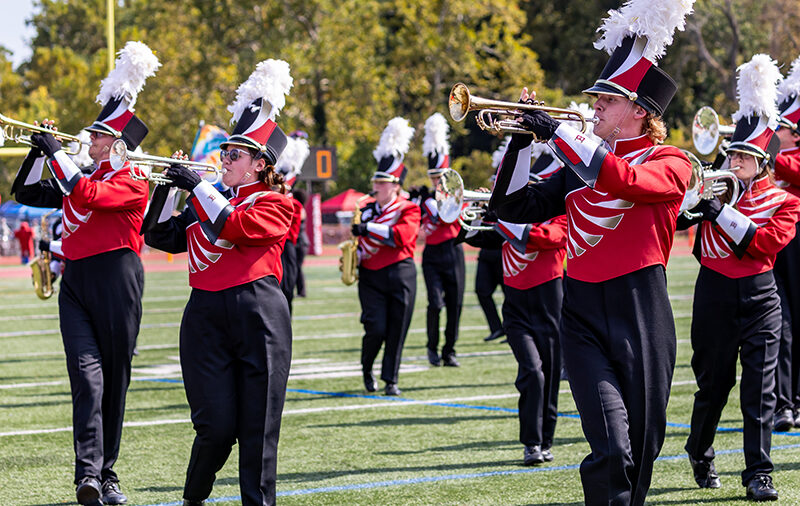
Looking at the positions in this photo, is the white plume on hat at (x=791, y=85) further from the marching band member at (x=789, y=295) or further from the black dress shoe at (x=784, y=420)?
the black dress shoe at (x=784, y=420)

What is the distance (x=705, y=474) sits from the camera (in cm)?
656

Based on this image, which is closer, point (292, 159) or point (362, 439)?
point (362, 439)

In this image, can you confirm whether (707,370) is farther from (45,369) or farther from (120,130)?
(45,369)

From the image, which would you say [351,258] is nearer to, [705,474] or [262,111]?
[705,474]

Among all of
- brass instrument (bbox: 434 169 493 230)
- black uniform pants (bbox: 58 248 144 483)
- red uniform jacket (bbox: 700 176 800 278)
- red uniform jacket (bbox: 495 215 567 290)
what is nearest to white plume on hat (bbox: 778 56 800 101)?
red uniform jacket (bbox: 700 176 800 278)

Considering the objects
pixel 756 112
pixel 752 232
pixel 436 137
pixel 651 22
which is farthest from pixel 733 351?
pixel 436 137

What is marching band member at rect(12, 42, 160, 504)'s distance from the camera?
20.7ft

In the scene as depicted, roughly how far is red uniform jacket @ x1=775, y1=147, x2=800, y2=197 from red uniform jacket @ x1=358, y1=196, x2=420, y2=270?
11.2 ft

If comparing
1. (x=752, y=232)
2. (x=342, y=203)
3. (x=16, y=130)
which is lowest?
(x=342, y=203)

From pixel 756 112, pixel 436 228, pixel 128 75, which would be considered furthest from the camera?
pixel 436 228

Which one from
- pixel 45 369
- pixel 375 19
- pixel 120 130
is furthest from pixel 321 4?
pixel 120 130

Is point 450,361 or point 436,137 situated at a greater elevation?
point 436,137

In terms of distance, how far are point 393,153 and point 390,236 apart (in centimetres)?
104

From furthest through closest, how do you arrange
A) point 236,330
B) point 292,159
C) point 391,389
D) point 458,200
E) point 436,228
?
point 292,159 < point 436,228 < point 391,389 < point 458,200 < point 236,330
